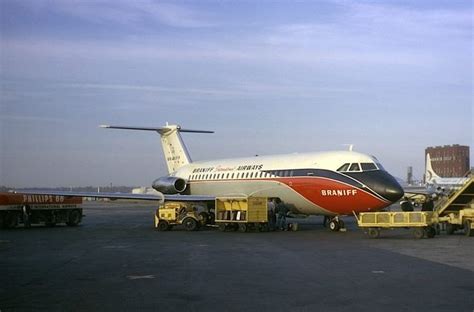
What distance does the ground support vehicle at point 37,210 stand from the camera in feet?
111

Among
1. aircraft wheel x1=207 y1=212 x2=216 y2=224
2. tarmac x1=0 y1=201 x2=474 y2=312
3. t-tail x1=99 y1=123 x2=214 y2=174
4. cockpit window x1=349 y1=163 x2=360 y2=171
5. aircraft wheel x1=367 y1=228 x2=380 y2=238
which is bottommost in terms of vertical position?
tarmac x1=0 y1=201 x2=474 y2=312

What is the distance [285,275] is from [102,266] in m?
4.78

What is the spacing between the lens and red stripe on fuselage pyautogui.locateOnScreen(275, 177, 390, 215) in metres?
27.2

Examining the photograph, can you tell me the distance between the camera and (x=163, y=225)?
104 feet

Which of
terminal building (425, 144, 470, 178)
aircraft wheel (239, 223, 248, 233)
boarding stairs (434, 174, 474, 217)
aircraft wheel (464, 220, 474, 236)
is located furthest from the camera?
terminal building (425, 144, 470, 178)

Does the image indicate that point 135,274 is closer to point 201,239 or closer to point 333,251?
point 333,251

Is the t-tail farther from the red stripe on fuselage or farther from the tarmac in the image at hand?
the tarmac

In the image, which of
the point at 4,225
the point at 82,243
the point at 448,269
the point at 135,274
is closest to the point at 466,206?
the point at 448,269

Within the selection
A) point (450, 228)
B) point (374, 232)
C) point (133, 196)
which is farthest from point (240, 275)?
point (133, 196)

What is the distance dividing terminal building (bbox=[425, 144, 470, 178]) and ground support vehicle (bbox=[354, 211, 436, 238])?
155459 mm

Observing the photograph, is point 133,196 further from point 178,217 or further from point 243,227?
point 243,227

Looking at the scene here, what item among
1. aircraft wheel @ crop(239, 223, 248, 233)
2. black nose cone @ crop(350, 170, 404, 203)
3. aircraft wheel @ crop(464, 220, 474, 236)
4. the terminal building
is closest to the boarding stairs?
aircraft wheel @ crop(464, 220, 474, 236)

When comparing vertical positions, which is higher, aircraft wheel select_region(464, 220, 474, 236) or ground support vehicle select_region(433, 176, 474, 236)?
ground support vehicle select_region(433, 176, 474, 236)

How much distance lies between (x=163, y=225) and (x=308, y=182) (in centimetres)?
776
